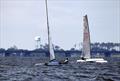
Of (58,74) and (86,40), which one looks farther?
(86,40)

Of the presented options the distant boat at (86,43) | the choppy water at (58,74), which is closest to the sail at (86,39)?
the distant boat at (86,43)

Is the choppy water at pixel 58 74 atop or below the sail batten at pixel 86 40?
below

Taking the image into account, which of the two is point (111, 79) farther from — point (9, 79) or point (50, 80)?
point (9, 79)

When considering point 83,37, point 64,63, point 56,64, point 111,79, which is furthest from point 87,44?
point 111,79

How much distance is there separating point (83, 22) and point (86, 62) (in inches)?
428

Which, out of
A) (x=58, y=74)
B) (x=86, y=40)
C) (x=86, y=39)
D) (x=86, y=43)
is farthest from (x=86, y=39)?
(x=58, y=74)

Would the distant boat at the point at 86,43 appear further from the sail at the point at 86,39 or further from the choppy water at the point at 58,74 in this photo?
the choppy water at the point at 58,74

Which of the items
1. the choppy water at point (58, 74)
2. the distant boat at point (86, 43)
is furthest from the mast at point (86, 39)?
the choppy water at point (58, 74)

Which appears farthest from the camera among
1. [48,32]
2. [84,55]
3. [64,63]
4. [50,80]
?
[84,55]

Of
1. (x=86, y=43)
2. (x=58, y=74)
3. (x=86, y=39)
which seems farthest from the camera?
(x=86, y=43)

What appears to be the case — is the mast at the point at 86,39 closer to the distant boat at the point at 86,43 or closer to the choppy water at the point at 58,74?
the distant boat at the point at 86,43

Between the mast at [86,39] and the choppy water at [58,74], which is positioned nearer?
the choppy water at [58,74]

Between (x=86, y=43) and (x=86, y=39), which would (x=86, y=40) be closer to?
(x=86, y=39)

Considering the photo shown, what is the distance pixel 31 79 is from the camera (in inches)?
Result: 2400
